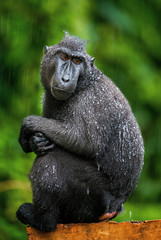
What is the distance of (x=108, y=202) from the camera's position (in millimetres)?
6152

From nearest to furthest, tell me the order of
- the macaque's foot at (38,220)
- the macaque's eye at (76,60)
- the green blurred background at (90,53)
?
1. the macaque's foot at (38,220)
2. the macaque's eye at (76,60)
3. the green blurred background at (90,53)

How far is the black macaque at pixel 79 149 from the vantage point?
6.01 metres

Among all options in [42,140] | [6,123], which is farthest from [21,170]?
[42,140]

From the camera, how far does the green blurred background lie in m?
8.84

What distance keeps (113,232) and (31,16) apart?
5629mm

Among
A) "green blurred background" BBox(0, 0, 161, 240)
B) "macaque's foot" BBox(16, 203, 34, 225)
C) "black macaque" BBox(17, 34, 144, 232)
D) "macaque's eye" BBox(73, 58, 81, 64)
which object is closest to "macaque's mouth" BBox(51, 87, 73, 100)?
"black macaque" BBox(17, 34, 144, 232)

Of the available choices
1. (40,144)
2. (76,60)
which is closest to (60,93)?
(76,60)

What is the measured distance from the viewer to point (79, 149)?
20.0 ft

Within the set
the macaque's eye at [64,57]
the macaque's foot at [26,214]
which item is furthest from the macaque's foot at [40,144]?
the macaque's eye at [64,57]

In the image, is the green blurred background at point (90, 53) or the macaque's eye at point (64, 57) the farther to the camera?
the green blurred background at point (90, 53)

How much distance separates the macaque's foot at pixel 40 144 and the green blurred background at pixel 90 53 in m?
2.04

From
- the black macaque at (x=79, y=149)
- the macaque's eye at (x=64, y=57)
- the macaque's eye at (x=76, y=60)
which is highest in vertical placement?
the macaque's eye at (x=64, y=57)

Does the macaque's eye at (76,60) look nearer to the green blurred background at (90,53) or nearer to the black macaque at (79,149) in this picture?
the black macaque at (79,149)

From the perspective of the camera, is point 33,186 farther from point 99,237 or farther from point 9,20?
point 9,20
